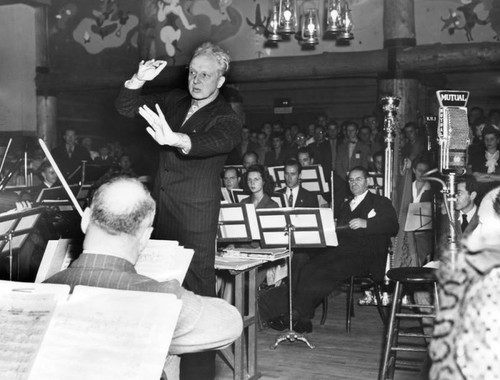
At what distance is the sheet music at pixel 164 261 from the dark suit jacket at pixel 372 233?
3.38 m

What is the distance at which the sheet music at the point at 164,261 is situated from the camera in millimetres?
2230

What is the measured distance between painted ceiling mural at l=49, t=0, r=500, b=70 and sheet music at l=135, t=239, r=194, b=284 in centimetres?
711

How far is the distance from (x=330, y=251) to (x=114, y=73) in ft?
18.9

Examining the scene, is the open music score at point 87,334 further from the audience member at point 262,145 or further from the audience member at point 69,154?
the audience member at point 262,145

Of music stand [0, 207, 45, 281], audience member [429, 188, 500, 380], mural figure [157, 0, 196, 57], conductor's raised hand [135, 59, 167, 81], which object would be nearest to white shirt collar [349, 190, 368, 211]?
music stand [0, 207, 45, 281]

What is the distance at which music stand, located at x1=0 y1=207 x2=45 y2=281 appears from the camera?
4172 millimetres

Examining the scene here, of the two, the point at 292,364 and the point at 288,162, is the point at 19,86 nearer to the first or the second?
the point at 288,162

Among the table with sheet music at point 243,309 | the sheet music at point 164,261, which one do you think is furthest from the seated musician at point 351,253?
the sheet music at point 164,261

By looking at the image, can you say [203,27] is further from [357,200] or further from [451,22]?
A: [357,200]

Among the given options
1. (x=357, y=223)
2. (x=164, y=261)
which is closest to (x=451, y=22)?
(x=357, y=223)

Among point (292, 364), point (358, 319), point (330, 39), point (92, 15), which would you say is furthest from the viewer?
point (92, 15)

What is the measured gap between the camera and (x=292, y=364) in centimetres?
437

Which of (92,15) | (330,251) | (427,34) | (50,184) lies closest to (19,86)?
(92,15)

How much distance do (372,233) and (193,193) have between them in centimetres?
273
